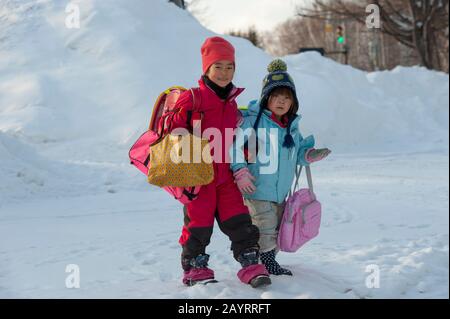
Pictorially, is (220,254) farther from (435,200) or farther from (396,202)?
(435,200)

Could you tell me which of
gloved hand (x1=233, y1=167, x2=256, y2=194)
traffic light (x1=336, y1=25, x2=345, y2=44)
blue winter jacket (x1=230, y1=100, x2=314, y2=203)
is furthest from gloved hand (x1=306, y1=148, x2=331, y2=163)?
traffic light (x1=336, y1=25, x2=345, y2=44)

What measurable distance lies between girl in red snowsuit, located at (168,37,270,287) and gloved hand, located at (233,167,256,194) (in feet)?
0.30

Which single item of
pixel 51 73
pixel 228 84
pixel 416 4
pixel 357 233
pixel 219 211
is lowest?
pixel 357 233

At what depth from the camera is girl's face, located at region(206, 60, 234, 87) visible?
337cm

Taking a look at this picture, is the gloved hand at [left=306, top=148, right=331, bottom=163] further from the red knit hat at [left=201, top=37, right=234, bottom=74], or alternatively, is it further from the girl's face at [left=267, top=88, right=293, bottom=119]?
the red knit hat at [left=201, top=37, right=234, bottom=74]

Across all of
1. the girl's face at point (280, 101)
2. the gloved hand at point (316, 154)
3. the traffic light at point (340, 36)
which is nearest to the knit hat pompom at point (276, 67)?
the girl's face at point (280, 101)

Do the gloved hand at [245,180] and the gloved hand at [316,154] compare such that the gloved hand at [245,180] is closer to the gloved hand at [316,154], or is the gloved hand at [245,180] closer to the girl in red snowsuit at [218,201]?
the girl in red snowsuit at [218,201]

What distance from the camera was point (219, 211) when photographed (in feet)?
11.1

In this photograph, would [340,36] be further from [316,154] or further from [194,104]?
[194,104]

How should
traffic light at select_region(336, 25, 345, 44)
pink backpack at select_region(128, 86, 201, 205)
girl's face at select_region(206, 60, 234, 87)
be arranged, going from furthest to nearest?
traffic light at select_region(336, 25, 345, 44), girl's face at select_region(206, 60, 234, 87), pink backpack at select_region(128, 86, 201, 205)

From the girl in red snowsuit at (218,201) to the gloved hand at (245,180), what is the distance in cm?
9

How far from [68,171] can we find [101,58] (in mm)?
4675

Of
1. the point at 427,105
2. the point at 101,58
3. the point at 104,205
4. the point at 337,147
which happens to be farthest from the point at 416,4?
the point at 104,205

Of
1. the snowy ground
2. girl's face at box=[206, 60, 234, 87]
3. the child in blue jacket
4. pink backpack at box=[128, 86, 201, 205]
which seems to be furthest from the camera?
the snowy ground
